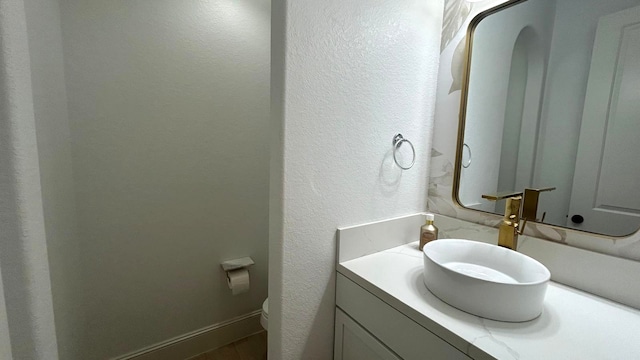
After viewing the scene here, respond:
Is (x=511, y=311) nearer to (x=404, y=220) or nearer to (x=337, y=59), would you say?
(x=404, y=220)

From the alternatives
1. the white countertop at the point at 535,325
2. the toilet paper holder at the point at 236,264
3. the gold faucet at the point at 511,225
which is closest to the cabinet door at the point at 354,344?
the white countertop at the point at 535,325

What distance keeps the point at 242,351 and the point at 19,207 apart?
5.03 ft

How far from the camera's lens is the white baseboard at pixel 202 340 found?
1.46m

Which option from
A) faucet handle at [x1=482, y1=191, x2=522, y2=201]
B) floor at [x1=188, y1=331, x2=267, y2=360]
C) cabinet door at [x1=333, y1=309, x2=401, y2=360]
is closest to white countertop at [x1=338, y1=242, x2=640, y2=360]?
cabinet door at [x1=333, y1=309, x2=401, y2=360]

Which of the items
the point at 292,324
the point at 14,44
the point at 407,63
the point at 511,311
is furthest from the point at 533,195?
the point at 14,44

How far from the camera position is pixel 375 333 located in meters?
0.84

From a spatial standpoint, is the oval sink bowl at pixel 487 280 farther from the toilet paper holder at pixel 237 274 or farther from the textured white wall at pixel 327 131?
the toilet paper holder at pixel 237 274

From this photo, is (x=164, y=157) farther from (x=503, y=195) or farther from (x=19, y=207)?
(x=503, y=195)

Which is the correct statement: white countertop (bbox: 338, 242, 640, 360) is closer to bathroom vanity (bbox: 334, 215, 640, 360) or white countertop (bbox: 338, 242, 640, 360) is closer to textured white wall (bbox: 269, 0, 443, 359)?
bathroom vanity (bbox: 334, 215, 640, 360)

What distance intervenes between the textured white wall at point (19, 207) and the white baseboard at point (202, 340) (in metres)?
1.02

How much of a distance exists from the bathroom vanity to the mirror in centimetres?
23

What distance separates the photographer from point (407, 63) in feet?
3.54

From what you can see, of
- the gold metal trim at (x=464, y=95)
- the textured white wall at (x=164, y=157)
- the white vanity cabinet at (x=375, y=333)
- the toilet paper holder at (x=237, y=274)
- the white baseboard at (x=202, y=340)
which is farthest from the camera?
the toilet paper holder at (x=237, y=274)

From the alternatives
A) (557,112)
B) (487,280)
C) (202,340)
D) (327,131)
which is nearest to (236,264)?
(202,340)
